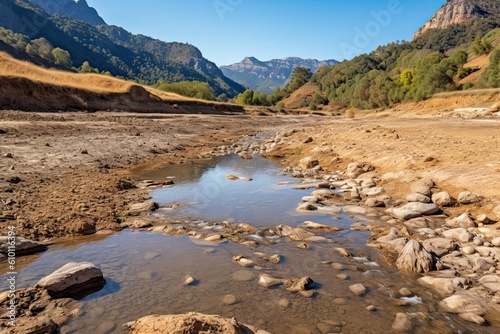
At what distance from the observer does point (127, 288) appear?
15.1 ft

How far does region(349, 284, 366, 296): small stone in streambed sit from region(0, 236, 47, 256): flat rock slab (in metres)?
5.57

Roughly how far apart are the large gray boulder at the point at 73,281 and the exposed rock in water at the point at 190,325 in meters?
1.51

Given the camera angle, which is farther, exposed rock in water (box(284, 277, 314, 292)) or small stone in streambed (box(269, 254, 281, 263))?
small stone in streambed (box(269, 254, 281, 263))

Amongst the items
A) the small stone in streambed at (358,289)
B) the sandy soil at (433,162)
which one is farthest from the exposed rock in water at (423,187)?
the small stone in streambed at (358,289)

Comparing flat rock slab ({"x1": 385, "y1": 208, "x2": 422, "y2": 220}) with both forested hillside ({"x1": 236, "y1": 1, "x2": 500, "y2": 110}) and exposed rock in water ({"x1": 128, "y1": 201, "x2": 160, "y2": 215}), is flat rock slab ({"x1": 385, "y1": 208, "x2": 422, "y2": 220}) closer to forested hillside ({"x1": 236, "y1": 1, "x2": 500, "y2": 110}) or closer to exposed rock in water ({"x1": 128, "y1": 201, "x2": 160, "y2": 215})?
exposed rock in water ({"x1": 128, "y1": 201, "x2": 160, "y2": 215})

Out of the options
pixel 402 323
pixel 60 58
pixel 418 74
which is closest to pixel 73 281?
pixel 402 323

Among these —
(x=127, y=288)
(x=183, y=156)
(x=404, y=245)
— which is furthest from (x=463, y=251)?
(x=183, y=156)

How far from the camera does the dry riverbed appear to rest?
519 cm

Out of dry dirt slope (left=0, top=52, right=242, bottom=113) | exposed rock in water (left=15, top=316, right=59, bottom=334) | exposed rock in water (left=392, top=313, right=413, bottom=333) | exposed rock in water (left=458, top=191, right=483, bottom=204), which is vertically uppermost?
dry dirt slope (left=0, top=52, right=242, bottom=113)

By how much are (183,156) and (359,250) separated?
567 inches

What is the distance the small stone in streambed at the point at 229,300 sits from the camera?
4.28 metres

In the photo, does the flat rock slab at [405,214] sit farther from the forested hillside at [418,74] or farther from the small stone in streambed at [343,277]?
the forested hillside at [418,74]

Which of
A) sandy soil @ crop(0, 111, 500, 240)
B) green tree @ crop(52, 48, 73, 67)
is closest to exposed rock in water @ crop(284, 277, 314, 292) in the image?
sandy soil @ crop(0, 111, 500, 240)

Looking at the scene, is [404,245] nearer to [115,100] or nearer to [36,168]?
[36,168]
